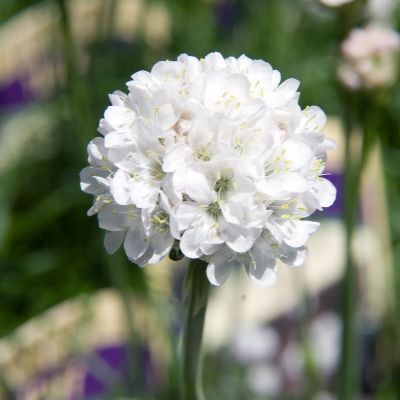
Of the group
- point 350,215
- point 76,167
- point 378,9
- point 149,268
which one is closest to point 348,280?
point 350,215

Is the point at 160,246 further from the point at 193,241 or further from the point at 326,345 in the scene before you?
the point at 326,345

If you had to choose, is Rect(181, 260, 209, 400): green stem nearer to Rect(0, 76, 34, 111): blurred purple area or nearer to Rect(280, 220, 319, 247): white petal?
Rect(280, 220, 319, 247): white petal

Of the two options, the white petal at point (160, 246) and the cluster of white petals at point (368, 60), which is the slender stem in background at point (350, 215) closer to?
the cluster of white petals at point (368, 60)

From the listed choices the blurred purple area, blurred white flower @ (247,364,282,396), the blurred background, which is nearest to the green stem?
the blurred background

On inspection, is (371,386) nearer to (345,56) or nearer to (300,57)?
(345,56)

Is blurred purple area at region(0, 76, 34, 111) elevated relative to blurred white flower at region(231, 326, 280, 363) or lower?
elevated

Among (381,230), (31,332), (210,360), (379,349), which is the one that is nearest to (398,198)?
(381,230)

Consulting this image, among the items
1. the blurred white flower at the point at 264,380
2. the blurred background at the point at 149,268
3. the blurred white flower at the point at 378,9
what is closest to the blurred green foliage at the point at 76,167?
the blurred background at the point at 149,268
